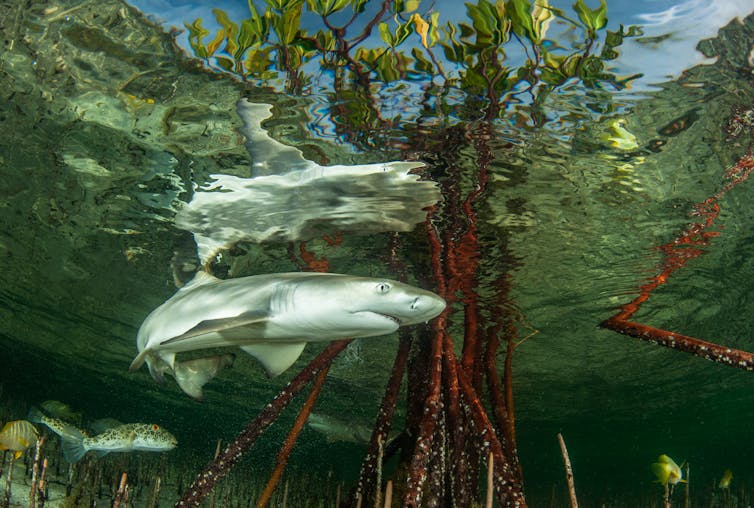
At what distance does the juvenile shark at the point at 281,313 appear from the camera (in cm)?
395

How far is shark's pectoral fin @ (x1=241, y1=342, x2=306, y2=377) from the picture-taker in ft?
17.5

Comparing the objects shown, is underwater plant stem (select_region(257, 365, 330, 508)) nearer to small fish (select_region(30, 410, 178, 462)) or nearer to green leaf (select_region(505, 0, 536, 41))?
small fish (select_region(30, 410, 178, 462))

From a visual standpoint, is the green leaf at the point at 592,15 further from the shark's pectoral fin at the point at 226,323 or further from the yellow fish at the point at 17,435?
the yellow fish at the point at 17,435

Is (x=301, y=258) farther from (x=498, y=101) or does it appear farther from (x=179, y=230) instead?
(x=498, y=101)

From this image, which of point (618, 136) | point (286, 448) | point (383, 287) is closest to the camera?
point (383, 287)

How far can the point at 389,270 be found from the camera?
37.4ft

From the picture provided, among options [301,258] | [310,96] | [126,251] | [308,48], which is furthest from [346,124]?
[126,251]

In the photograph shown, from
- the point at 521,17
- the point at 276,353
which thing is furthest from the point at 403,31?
the point at 276,353

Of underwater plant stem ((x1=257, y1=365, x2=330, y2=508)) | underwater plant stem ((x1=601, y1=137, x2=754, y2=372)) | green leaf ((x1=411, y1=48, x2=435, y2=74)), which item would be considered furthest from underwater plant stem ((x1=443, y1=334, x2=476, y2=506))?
green leaf ((x1=411, y1=48, x2=435, y2=74))

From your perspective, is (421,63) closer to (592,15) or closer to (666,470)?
(592,15)

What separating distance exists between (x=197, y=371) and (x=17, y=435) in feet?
17.4

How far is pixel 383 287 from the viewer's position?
3877mm

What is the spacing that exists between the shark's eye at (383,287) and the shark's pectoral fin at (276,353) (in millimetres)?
1850

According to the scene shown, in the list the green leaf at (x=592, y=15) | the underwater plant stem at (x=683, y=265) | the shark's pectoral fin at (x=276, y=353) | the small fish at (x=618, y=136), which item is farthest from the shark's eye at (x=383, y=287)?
the small fish at (x=618, y=136)
